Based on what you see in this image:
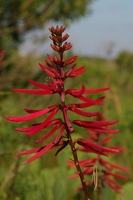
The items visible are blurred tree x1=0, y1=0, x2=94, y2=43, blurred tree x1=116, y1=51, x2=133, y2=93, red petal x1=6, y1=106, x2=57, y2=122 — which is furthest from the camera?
blurred tree x1=116, y1=51, x2=133, y2=93

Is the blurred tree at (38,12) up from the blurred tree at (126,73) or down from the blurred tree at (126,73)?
up

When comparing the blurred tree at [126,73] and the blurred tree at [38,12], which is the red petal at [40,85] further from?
the blurred tree at [126,73]

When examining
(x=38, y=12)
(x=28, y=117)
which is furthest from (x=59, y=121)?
(x=38, y=12)

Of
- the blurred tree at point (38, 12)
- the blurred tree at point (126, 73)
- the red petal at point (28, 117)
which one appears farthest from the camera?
the blurred tree at point (126, 73)

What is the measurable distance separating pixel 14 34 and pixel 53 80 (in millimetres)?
15051

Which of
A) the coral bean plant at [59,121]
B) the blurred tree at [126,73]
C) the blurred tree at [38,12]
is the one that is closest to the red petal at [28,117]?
the coral bean plant at [59,121]

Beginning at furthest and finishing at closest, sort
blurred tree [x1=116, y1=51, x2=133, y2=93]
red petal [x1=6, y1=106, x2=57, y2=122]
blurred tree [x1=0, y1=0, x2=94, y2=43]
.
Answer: blurred tree [x1=116, y1=51, x2=133, y2=93] → blurred tree [x1=0, y1=0, x2=94, y2=43] → red petal [x1=6, y1=106, x2=57, y2=122]

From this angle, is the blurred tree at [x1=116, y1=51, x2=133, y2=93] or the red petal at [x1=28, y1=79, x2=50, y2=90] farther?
the blurred tree at [x1=116, y1=51, x2=133, y2=93]

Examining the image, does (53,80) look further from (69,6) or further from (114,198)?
(69,6)

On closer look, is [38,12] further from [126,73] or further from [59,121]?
[59,121]

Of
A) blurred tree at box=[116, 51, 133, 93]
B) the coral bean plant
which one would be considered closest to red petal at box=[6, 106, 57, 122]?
the coral bean plant

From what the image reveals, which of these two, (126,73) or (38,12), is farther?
(126,73)

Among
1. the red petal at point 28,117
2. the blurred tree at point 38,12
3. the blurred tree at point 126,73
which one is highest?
the blurred tree at point 38,12

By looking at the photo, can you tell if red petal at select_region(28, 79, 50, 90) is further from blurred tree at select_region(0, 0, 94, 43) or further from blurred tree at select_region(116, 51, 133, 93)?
blurred tree at select_region(116, 51, 133, 93)
